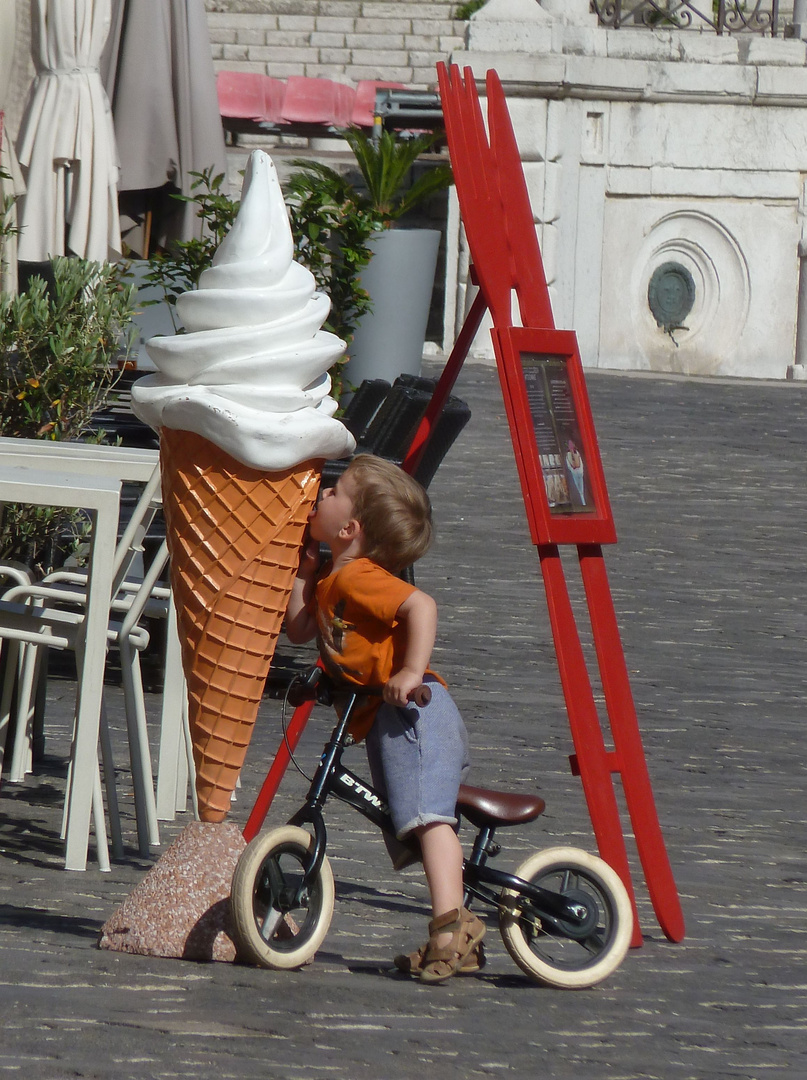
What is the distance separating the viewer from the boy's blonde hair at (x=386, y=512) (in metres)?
3.27

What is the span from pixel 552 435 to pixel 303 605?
2.25 feet

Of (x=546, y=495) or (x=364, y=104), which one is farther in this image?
(x=364, y=104)

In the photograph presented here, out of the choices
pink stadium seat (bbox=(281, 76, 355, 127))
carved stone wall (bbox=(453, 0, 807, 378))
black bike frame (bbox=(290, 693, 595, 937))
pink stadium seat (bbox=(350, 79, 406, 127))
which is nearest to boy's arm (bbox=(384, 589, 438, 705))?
black bike frame (bbox=(290, 693, 595, 937))

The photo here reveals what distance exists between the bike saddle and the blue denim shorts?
39mm

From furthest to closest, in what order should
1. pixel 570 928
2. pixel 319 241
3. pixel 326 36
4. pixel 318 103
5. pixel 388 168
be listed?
pixel 326 36
pixel 318 103
pixel 388 168
pixel 319 241
pixel 570 928

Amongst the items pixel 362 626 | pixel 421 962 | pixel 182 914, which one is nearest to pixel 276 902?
pixel 182 914

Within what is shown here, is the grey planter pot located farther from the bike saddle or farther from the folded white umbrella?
the bike saddle

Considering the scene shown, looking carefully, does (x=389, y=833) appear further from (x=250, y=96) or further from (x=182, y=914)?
(x=250, y=96)

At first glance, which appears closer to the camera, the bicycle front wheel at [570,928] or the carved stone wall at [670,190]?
the bicycle front wheel at [570,928]

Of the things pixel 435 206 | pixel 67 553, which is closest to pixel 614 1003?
pixel 67 553

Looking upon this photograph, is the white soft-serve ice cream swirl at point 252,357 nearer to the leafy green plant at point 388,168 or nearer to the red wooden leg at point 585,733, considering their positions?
the red wooden leg at point 585,733

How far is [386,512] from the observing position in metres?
3.27

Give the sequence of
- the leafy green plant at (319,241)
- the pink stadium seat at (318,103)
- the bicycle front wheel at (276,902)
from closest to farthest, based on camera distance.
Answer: the bicycle front wheel at (276,902), the leafy green plant at (319,241), the pink stadium seat at (318,103)

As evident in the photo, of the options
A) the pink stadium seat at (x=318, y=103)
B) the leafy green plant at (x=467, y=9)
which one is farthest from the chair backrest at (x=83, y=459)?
the leafy green plant at (x=467, y=9)
